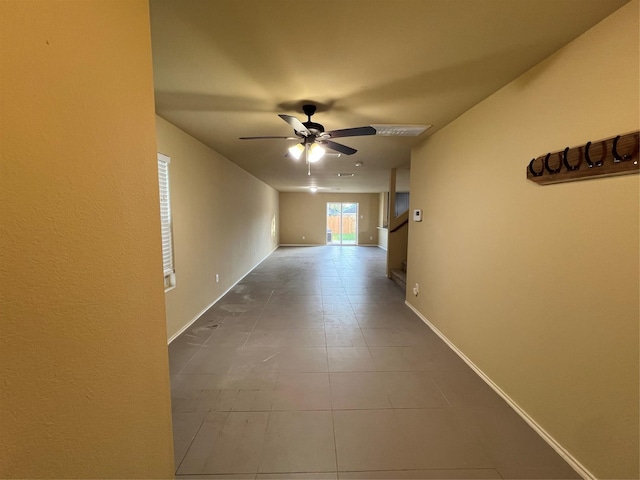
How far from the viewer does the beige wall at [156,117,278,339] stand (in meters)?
2.81

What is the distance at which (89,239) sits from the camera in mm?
690

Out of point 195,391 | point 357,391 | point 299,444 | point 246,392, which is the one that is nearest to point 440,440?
point 357,391

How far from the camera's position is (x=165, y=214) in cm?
265

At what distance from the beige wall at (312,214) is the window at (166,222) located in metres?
7.90

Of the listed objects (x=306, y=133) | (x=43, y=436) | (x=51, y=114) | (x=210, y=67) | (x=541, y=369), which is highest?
(x=210, y=67)

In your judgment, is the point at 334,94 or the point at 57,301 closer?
the point at 57,301

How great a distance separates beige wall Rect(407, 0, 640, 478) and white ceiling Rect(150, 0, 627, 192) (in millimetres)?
221

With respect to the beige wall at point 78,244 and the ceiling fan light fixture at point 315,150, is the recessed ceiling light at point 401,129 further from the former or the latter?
the beige wall at point 78,244

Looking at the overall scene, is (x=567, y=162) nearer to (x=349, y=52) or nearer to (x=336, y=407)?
(x=349, y=52)

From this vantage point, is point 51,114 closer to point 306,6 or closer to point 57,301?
point 57,301

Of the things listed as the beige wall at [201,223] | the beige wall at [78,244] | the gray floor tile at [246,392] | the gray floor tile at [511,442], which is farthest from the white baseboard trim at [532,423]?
the beige wall at [201,223]

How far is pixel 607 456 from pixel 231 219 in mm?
4738

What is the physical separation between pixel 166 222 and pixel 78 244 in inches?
88.5

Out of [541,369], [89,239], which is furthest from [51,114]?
[541,369]
